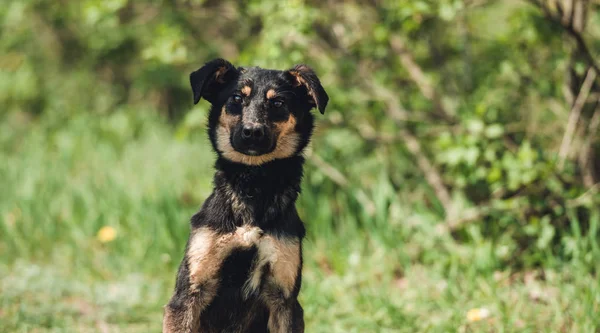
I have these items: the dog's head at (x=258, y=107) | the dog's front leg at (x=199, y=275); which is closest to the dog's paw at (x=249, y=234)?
the dog's front leg at (x=199, y=275)

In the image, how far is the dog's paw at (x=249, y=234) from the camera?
3.34 meters

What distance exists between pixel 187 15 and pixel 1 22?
3879mm

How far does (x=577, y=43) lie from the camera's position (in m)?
4.95

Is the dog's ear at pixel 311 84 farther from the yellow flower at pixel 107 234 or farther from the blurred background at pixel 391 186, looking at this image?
the yellow flower at pixel 107 234

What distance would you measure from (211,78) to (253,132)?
0.47m

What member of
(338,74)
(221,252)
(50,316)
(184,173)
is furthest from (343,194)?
(221,252)

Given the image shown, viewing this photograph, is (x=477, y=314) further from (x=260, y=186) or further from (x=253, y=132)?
(x=253, y=132)

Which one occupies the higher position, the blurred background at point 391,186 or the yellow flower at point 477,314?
the blurred background at point 391,186

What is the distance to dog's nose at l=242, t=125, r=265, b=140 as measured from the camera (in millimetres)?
3361

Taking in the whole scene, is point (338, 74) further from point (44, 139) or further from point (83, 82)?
point (83, 82)

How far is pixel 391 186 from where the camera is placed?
6133mm

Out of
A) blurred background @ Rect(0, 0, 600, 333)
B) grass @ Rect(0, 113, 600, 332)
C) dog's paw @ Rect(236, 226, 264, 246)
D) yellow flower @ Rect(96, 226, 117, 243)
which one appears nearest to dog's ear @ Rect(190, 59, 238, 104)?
A: dog's paw @ Rect(236, 226, 264, 246)

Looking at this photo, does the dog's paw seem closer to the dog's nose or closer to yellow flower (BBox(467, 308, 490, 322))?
→ the dog's nose

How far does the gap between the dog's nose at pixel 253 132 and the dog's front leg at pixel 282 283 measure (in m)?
0.48
